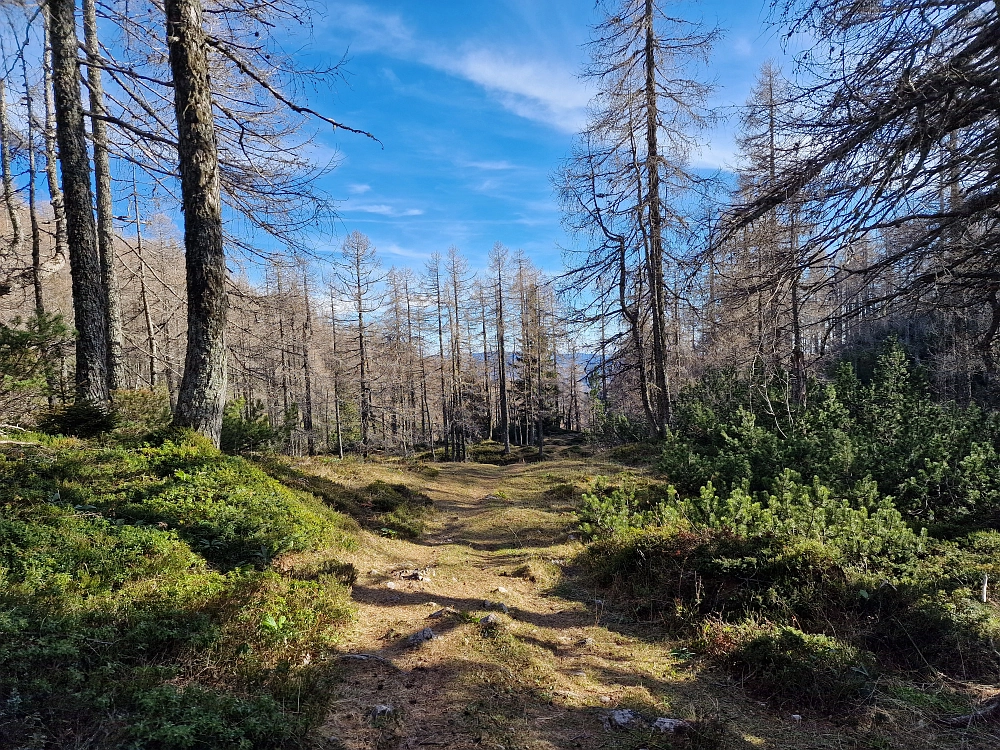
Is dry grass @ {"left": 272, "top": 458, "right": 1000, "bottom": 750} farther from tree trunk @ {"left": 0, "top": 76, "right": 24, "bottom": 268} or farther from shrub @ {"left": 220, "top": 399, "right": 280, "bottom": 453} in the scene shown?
tree trunk @ {"left": 0, "top": 76, "right": 24, "bottom": 268}

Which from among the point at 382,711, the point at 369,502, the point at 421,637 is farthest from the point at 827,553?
the point at 369,502

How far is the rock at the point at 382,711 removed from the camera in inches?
114

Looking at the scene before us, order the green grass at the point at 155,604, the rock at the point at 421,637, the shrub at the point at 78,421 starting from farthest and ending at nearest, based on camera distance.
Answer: the shrub at the point at 78,421 → the rock at the point at 421,637 → the green grass at the point at 155,604

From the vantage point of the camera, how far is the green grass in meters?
2.32

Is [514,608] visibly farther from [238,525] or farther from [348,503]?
[348,503]

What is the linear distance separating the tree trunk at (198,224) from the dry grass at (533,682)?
10.1ft

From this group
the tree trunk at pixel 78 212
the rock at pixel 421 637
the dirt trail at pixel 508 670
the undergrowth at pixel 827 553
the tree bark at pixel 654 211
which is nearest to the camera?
the dirt trail at pixel 508 670

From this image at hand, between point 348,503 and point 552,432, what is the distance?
4138 centimetres

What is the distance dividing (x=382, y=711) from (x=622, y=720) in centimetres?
Result: 154

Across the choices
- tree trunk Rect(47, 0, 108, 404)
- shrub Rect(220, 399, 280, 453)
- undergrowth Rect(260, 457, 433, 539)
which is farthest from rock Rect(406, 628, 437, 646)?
tree trunk Rect(47, 0, 108, 404)

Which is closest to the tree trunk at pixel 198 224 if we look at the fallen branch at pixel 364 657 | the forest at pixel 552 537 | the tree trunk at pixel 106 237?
the forest at pixel 552 537

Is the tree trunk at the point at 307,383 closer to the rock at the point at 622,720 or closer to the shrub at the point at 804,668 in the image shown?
the rock at the point at 622,720

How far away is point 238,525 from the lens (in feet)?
15.7

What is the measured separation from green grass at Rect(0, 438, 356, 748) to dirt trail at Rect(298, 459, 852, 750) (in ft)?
1.15
